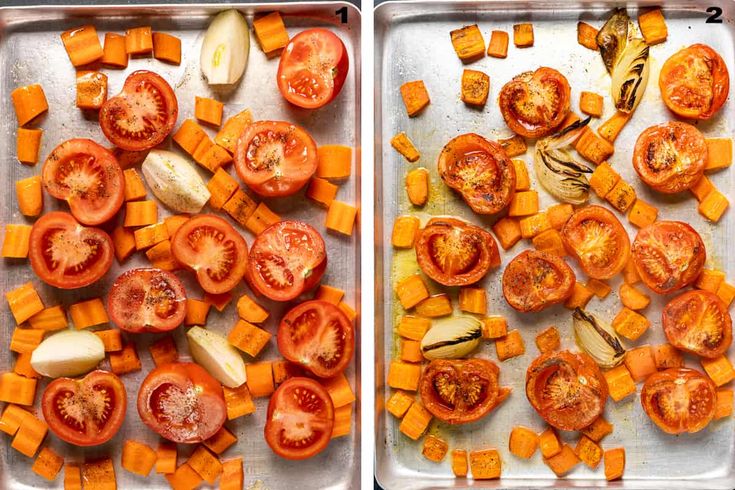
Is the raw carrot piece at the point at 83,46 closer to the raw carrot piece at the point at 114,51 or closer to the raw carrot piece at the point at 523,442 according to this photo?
the raw carrot piece at the point at 114,51

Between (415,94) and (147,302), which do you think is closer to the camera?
(147,302)

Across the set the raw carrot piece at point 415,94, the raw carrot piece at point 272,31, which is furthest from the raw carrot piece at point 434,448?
the raw carrot piece at point 272,31

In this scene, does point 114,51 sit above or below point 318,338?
above

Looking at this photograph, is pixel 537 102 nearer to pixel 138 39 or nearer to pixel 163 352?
pixel 138 39

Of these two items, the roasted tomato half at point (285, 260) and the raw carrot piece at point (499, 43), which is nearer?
the roasted tomato half at point (285, 260)

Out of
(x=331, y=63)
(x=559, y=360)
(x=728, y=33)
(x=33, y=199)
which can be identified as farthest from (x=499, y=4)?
(x=33, y=199)

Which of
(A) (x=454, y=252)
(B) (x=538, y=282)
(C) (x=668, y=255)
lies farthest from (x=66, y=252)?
(C) (x=668, y=255)
